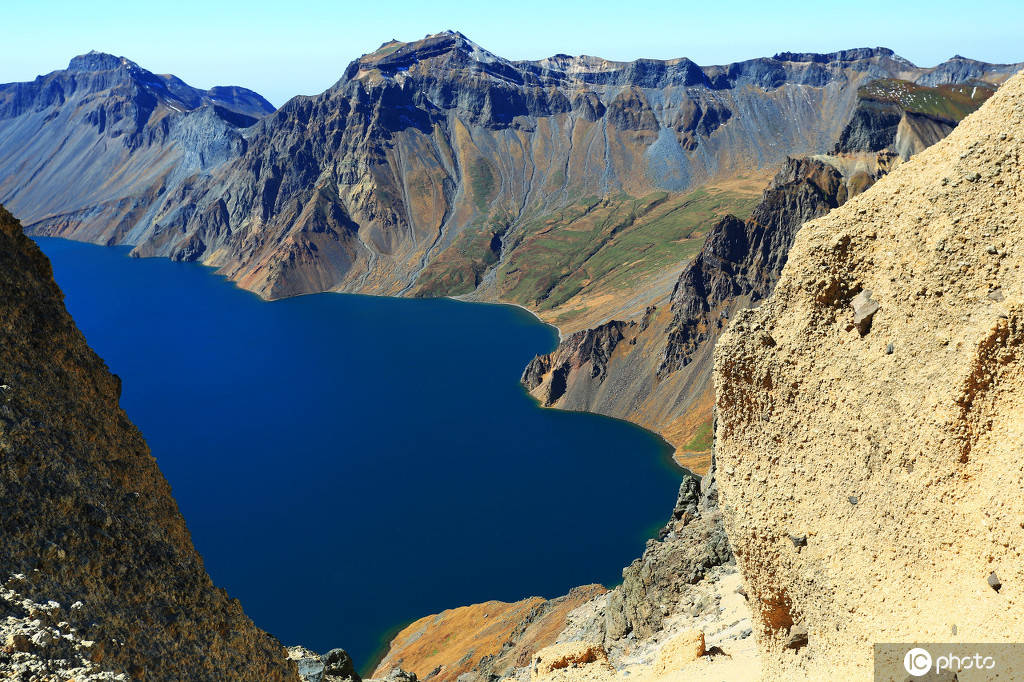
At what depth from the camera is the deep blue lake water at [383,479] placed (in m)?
77.0

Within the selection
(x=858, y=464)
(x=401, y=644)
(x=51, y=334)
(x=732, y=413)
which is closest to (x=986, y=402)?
(x=858, y=464)

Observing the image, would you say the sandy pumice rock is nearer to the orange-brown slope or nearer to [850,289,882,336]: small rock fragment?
the orange-brown slope

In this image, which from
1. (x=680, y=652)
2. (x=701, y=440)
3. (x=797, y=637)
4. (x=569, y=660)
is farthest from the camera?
(x=701, y=440)

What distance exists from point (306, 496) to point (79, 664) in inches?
3548

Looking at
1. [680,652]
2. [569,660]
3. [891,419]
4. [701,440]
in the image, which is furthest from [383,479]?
[891,419]

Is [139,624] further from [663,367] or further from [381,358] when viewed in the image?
[381,358]

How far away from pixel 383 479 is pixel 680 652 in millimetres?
77275

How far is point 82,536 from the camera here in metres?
16.4

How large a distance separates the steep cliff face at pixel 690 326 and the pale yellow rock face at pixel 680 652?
88.1m

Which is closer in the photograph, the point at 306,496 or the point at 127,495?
the point at 127,495

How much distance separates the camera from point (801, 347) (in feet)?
72.3

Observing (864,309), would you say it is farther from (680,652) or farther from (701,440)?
(701,440)

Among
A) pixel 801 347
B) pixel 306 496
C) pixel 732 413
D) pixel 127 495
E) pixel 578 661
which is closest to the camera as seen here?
pixel 127 495

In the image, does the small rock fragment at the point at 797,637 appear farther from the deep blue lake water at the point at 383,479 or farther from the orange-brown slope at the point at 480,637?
the deep blue lake water at the point at 383,479
